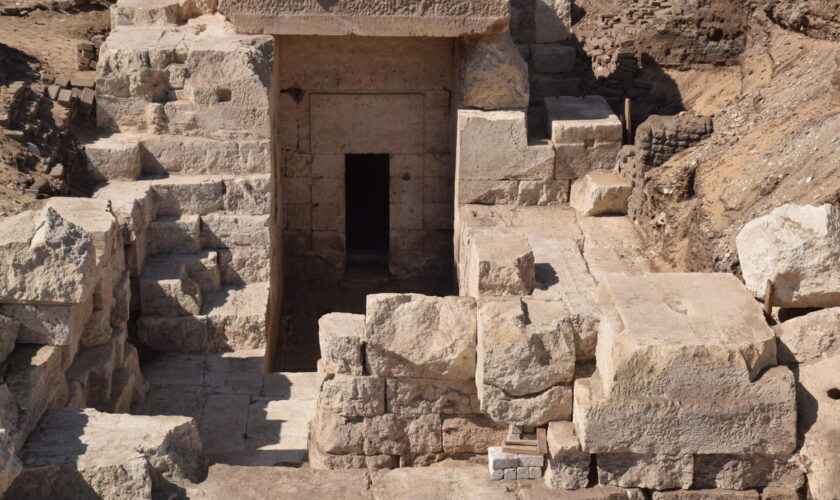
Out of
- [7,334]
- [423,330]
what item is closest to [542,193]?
[423,330]

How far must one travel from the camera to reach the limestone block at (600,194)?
11.5 metres

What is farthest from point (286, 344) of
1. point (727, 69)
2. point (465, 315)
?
point (727, 69)

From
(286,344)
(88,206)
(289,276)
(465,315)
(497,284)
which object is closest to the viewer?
(465,315)

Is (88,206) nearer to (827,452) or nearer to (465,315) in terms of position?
(465,315)

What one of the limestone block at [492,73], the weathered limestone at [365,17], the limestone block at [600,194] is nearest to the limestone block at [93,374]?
the weathered limestone at [365,17]

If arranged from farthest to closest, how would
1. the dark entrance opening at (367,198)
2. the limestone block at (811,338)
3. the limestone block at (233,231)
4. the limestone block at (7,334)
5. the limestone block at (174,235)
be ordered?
the dark entrance opening at (367,198) → the limestone block at (233,231) → the limestone block at (174,235) → the limestone block at (7,334) → the limestone block at (811,338)

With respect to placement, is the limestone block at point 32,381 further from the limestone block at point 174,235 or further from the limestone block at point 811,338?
the limestone block at point 811,338

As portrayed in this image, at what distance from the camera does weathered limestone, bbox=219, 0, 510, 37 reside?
444 inches

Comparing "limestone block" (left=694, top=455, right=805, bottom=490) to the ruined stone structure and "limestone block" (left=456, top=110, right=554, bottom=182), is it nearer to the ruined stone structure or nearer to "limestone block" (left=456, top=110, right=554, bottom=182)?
the ruined stone structure

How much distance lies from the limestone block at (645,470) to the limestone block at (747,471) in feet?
0.32

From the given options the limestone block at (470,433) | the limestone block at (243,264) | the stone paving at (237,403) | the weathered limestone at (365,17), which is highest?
the weathered limestone at (365,17)

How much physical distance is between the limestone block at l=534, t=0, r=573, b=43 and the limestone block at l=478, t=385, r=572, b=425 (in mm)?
7456

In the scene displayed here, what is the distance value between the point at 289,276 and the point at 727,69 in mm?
5631

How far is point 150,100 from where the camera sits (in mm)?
11352
